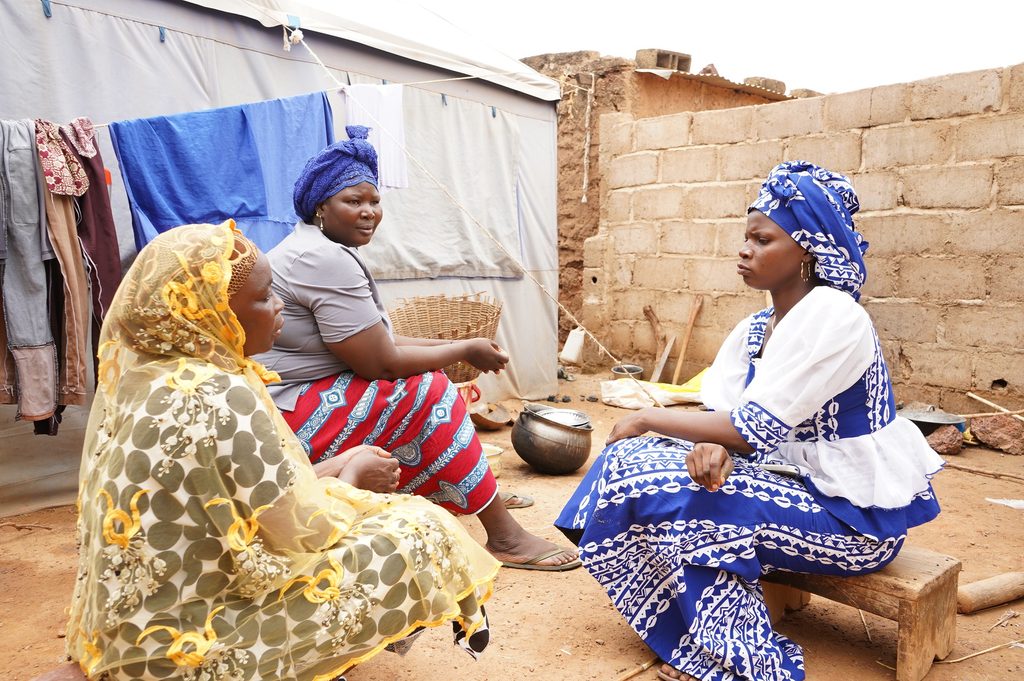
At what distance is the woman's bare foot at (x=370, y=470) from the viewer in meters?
2.13

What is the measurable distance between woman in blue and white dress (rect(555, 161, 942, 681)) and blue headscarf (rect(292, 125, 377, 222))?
144 cm

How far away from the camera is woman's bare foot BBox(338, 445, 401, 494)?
2.13 metres

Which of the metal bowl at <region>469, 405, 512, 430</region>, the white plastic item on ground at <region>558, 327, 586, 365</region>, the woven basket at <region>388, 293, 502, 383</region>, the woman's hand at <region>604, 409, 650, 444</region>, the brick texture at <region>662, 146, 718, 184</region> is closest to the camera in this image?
the woman's hand at <region>604, 409, 650, 444</region>

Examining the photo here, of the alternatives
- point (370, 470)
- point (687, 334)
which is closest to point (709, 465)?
point (370, 470)

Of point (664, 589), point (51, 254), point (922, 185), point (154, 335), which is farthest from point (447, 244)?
point (154, 335)

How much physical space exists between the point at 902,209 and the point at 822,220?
417 cm

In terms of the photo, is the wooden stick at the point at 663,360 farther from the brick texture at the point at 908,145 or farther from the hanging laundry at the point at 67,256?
the hanging laundry at the point at 67,256

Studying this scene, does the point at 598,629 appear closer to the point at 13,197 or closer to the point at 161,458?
the point at 161,458

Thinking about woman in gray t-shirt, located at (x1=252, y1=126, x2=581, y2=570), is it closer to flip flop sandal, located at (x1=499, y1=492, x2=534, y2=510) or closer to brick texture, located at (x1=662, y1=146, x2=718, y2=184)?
flip flop sandal, located at (x1=499, y1=492, x2=534, y2=510)

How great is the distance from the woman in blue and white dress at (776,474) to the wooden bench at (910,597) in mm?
62

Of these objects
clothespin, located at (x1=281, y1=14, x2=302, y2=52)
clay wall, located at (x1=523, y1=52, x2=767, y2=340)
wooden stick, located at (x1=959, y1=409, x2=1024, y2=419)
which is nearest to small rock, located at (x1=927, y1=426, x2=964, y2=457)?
wooden stick, located at (x1=959, y1=409, x2=1024, y2=419)

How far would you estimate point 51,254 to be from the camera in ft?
11.5

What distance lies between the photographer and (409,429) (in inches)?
125

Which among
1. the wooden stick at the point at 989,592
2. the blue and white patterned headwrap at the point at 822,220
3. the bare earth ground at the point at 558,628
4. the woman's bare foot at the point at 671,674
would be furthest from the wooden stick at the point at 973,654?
the blue and white patterned headwrap at the point at 822,220
